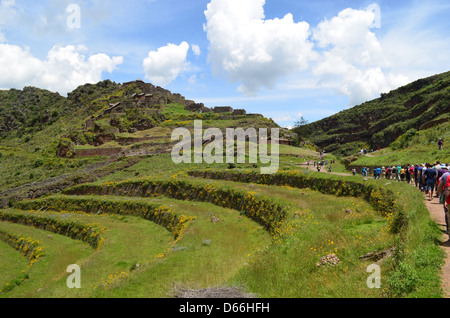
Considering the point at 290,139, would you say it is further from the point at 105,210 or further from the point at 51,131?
the point at 51,131

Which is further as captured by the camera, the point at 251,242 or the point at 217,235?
the point at 217,235

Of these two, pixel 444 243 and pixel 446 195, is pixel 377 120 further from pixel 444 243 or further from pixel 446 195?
pixel 444 243

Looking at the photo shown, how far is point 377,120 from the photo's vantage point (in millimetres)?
117062

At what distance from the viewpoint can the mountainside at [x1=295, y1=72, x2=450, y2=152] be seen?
90.8 meters

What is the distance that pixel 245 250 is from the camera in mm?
14148

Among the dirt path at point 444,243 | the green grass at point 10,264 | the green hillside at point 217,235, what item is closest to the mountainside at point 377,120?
the green hillside at point 217,235

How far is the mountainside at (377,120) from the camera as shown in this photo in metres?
Result: 90.8

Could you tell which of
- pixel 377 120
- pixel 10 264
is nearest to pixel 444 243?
pixel 10 264

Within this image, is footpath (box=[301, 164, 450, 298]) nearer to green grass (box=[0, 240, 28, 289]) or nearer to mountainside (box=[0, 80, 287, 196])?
green grass (box=[0, 240, 28, 289])

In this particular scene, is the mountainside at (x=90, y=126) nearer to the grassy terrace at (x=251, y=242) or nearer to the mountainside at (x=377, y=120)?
the grassy terrace at (x=251, y=242)

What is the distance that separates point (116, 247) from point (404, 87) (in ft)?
459

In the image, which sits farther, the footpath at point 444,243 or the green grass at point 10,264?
the green grass at point 10,264

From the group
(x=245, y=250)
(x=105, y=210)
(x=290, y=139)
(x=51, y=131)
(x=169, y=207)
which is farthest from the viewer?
(x=51, y=131)

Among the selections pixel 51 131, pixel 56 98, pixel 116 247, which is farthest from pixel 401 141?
pixel 56 98
